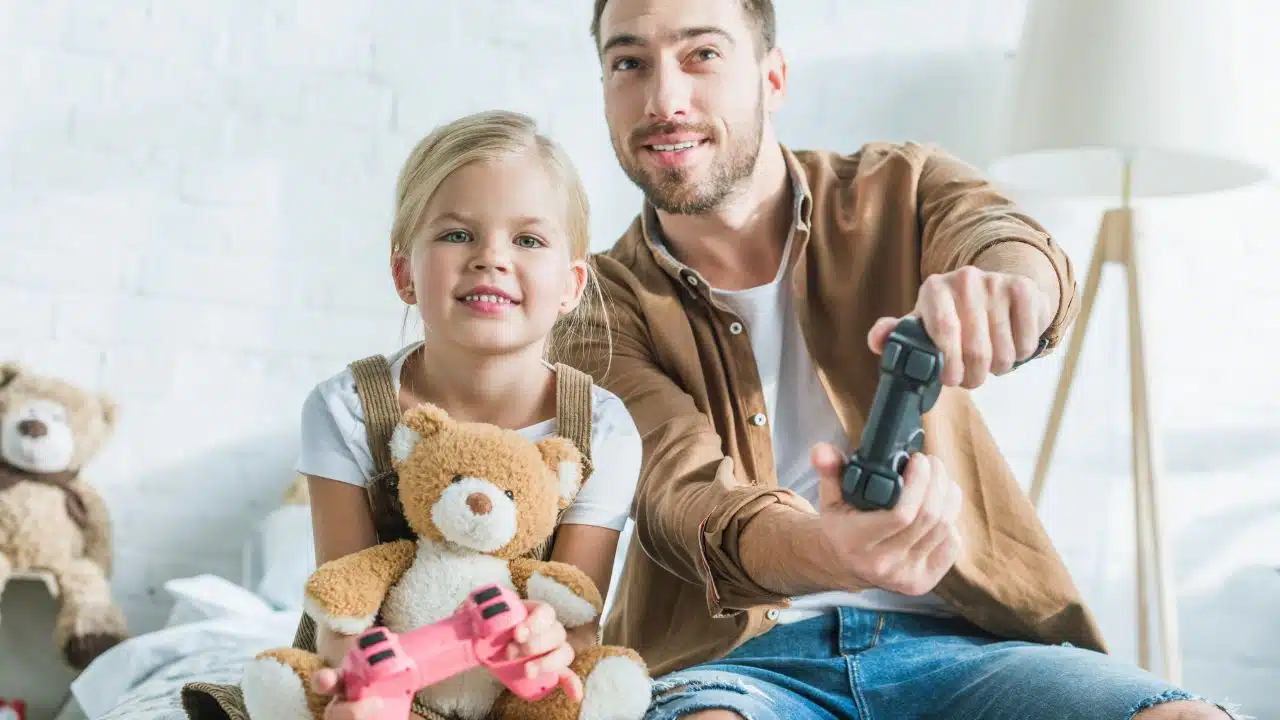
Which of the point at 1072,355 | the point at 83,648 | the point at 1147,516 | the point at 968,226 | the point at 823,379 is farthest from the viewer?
the point at 83,648

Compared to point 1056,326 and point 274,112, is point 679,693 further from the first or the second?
point 274,112

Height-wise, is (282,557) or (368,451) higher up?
(368,451)

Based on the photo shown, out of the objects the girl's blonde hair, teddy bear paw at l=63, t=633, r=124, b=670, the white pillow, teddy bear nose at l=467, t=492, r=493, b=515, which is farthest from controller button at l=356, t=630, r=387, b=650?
teddy bear paw at l=63, t=633, r=124, b=670

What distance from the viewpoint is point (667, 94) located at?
156 centimetres

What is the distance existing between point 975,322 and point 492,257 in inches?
15.6

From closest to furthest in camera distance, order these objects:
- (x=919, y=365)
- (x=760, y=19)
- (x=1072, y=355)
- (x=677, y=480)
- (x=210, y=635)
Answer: (x=919, y=365), (x=677, y=480), (x=760, y=19), (x=210, y=635), (x=1072, y=355)

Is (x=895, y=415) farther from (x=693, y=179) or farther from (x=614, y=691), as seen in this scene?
(x=693, y=179)

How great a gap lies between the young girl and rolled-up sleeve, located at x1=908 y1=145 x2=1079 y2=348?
0.43 meters

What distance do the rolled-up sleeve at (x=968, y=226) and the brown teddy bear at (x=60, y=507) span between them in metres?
1.72

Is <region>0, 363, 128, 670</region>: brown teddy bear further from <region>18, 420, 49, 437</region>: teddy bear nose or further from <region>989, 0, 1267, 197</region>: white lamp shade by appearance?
<region>989, 0, 1267, 197</region>: white lamp shade

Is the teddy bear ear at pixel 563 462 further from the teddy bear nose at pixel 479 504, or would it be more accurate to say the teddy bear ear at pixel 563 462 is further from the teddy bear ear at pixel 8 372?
the teddy bear ear at pixel 8 372

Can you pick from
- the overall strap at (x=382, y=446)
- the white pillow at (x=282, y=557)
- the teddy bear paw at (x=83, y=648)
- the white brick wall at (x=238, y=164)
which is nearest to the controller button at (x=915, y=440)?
the overall strap at (x=382, y=446)

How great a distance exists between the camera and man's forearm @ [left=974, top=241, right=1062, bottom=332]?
1.19 m

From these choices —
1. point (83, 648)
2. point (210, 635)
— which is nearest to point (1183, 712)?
point (210, 635)
